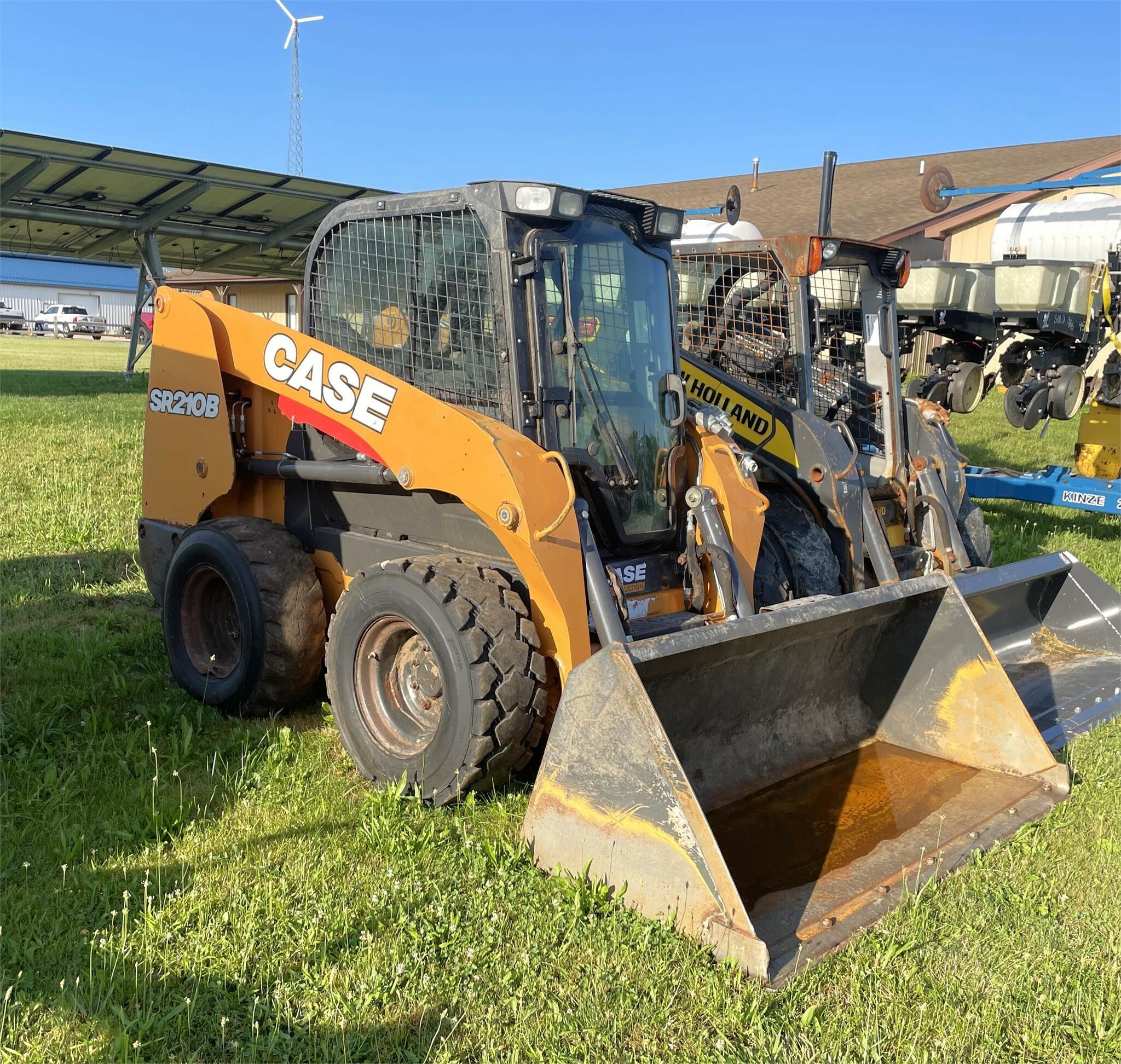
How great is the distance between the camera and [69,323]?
55.5 metres

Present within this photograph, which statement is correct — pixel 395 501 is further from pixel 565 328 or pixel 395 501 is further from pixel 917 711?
pixel 917 711

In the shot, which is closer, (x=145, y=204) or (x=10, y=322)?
(x=145, y=204)

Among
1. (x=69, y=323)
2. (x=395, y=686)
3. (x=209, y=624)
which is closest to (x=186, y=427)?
(x=209, y=624)

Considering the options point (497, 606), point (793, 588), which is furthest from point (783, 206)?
point (497, 606)

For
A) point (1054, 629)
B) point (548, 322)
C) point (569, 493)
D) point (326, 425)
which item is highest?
point (548, 322)

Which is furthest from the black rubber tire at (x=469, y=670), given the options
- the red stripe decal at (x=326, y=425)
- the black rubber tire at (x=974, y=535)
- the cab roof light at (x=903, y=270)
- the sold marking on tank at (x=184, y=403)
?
the black rubber tire at (x=974, y=535)

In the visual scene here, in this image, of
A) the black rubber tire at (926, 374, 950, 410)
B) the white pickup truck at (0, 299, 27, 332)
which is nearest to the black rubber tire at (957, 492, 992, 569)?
the black rubber tire at (926, 374, 950, 410)

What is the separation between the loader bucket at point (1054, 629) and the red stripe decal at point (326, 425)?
2.83m

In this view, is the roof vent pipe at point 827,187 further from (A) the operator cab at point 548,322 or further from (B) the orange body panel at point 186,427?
(B) the orange body panel at point 186,427

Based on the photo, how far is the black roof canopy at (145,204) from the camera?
1642 cm

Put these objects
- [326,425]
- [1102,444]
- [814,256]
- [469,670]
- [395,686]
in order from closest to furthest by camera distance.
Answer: [469,670] < [395,686] < [326,425] < [814,256] < [1102,444]

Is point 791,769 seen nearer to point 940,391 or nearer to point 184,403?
point 184,403

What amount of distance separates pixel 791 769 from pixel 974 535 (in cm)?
338

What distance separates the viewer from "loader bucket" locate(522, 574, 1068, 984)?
3.22m
